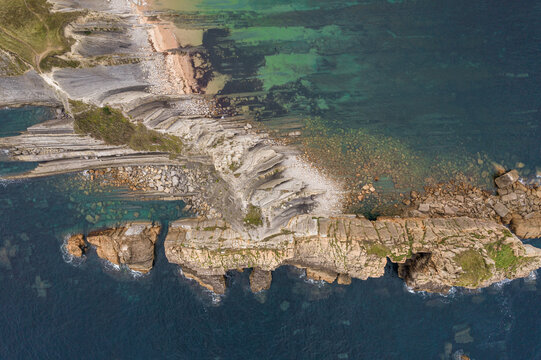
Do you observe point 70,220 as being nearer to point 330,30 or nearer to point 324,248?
point 324,248

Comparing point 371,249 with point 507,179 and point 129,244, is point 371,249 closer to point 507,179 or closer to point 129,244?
point 507,179

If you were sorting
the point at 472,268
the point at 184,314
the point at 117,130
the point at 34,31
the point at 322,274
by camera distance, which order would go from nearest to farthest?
the point at 34,31 < the point at 472,268 < the point at 117,130 < the point at 322,274 < the point at 184,314

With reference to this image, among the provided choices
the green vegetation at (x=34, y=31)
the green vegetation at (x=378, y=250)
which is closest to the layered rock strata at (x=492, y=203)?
the green vegetation at (x=378, y=250)

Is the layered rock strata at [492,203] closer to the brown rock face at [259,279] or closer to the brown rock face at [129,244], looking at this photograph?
the brown rock face at [259,279]

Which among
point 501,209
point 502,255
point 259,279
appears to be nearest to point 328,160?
point 259,279

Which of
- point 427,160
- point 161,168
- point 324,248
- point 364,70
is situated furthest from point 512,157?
point 161,168

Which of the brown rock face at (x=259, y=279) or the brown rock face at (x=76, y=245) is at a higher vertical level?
the brown rock face at (x=76, y=245)

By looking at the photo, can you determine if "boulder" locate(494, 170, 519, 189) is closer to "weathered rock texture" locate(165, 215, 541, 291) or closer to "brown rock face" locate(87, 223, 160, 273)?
"weathered rock texture" locate(165, 215, 541, 291)
